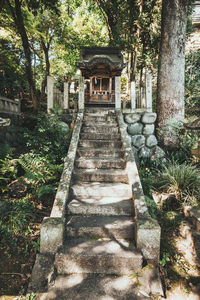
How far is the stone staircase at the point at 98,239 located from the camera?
235 centimetres

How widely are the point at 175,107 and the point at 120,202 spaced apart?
15.7ft

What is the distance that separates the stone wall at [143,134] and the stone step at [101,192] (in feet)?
8.82

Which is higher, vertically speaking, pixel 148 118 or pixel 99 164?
pixel 148 118

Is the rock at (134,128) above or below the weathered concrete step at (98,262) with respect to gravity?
above

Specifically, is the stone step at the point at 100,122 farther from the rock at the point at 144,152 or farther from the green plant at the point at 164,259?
the green plant at the point at 164,259

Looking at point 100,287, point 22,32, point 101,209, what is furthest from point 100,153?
point 22,32

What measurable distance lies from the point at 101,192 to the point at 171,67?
5.60 meters

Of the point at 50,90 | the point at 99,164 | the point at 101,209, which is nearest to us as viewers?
the point at 101,209

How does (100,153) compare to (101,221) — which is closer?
(101,221)

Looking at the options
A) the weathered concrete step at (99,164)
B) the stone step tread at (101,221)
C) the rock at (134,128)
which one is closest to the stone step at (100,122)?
the rock at (134,128)

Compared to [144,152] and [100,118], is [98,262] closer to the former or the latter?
[144,152]

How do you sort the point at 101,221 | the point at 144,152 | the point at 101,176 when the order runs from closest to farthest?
the point at 101,221, the point at 101,176, the point at 144,152

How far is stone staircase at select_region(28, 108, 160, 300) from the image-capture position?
2346 millimetres

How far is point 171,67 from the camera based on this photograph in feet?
21.2
